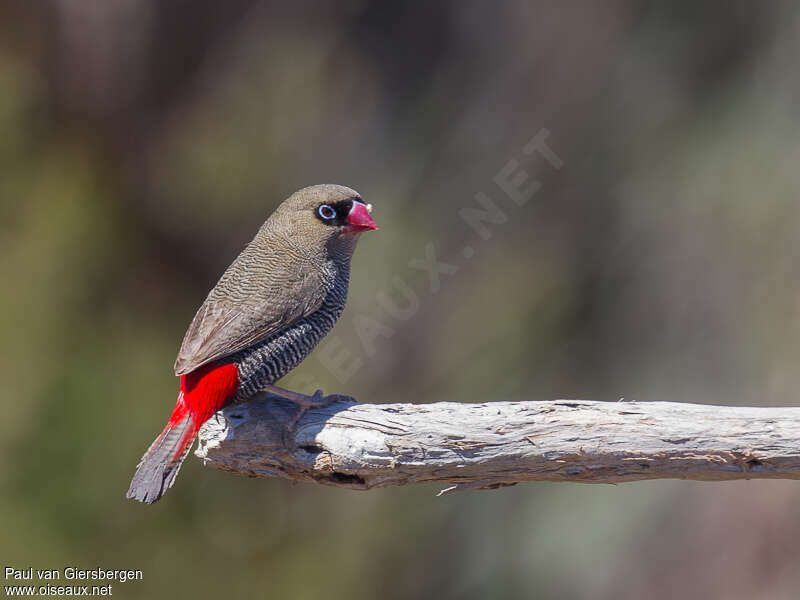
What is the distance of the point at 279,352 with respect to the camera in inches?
123

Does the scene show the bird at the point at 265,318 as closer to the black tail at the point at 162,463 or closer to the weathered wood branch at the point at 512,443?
the black tail at the point at 162,463

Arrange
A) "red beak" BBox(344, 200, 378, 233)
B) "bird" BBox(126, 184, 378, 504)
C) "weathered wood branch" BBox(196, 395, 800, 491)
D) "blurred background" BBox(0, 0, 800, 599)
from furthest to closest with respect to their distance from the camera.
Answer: "blurred background" BBox(0, 0, 800, 599) < "red beak" BBox(344, 200, 378, 233) < "bird" BBox(126, 184, 378, 504) < "weathered wood branch" BBox(196, 395, 800, 491)

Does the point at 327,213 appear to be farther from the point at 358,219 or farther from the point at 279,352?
the point at 279,352

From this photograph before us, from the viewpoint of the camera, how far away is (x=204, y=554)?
5453mm

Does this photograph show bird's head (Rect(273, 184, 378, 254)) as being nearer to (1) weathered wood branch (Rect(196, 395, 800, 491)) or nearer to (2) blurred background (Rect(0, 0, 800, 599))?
(1) weathered wood branch (Rect(196, 395, 800, 491))

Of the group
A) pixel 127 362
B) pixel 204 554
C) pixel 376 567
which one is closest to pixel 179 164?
pixel 127 362

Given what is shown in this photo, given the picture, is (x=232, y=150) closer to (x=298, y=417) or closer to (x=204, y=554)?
(x=204, y=554)

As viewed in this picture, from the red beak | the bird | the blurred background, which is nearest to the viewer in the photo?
the bird

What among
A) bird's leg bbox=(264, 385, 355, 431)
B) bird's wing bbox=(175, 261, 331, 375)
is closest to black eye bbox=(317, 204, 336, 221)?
bird's wing bbox=(175, 261, 331, 375)

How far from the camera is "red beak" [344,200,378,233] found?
130 inches

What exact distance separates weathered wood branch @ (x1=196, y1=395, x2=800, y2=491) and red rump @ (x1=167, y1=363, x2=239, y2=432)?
0.20 m

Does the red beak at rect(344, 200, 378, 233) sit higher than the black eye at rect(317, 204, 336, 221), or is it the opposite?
the black eye at rect(317, 204, 336, 221)

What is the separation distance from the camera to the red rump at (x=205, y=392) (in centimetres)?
292

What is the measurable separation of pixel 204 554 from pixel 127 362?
4.55ft
